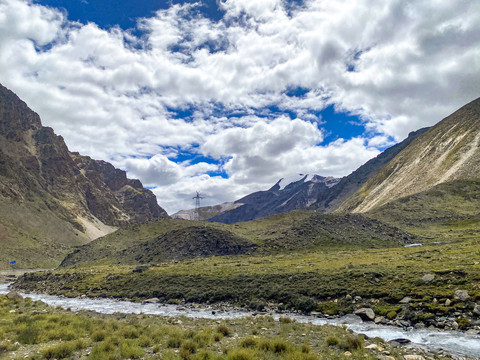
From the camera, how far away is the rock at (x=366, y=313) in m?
29.1

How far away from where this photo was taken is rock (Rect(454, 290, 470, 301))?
88.8 feet

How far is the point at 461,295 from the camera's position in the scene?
27.6 meters

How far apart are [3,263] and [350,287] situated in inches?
7049

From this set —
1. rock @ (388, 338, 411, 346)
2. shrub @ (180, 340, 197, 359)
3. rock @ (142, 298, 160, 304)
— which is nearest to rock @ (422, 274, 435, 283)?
rock @ (388, 338, 411, 346)

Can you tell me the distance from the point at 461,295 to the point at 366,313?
28.5 ft

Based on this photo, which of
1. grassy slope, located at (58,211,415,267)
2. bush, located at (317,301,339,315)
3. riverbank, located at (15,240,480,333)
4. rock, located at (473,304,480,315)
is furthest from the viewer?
grassy slope, located at (58,211,415,267)

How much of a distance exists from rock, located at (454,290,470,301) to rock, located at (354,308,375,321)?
7.70 m

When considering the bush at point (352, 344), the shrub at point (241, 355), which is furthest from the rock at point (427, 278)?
the shrub at point (241, 355)

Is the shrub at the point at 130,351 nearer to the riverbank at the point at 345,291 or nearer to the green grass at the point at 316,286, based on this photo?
the riverbank at the point at 345,291

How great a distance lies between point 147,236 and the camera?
5945 inches

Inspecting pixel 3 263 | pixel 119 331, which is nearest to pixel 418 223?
pixel 119 331

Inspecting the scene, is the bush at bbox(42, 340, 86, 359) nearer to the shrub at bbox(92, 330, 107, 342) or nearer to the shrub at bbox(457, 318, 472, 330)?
the shrub at bbox(92, 330, 107, 342)

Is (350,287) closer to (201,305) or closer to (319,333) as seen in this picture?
(319,333)

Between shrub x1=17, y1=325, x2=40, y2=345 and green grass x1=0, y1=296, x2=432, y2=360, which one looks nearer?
green grass x1=0, y1=296, x2=432, y2=360
